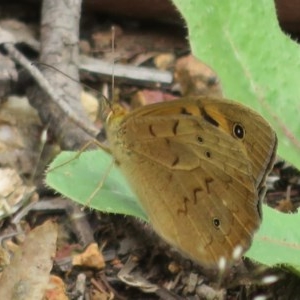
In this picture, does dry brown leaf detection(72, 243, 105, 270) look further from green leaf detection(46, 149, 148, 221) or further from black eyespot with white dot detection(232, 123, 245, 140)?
black eyespot with white dot detection(232, 123, 245, 140)

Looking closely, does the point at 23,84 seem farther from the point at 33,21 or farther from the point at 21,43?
the point at 33,21

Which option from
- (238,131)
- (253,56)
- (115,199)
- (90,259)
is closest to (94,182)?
(115,199)

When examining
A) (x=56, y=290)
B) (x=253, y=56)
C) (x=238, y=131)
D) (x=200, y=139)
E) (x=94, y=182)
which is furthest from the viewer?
(x=253, y=56)

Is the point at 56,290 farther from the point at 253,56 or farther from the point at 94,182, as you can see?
the point at 253,56

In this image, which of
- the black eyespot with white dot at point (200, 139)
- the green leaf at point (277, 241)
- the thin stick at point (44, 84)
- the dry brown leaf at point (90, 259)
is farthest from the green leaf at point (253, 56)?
the dry brown leaf at point (90, 259)

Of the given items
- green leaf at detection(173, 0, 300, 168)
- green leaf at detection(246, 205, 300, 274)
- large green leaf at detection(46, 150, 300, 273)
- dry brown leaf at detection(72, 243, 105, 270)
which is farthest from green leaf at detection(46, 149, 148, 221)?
green leaf at detection(173, 0, 300, 168)

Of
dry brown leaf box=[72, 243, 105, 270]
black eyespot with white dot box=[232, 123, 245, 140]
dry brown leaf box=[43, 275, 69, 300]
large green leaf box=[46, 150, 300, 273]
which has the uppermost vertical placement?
black eyespot with white dot box=[232, 123, 245, 140]

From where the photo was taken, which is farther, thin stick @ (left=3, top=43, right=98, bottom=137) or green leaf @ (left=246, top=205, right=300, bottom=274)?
thin stick @ (left=3, top=43, right=98, bottom=137)
